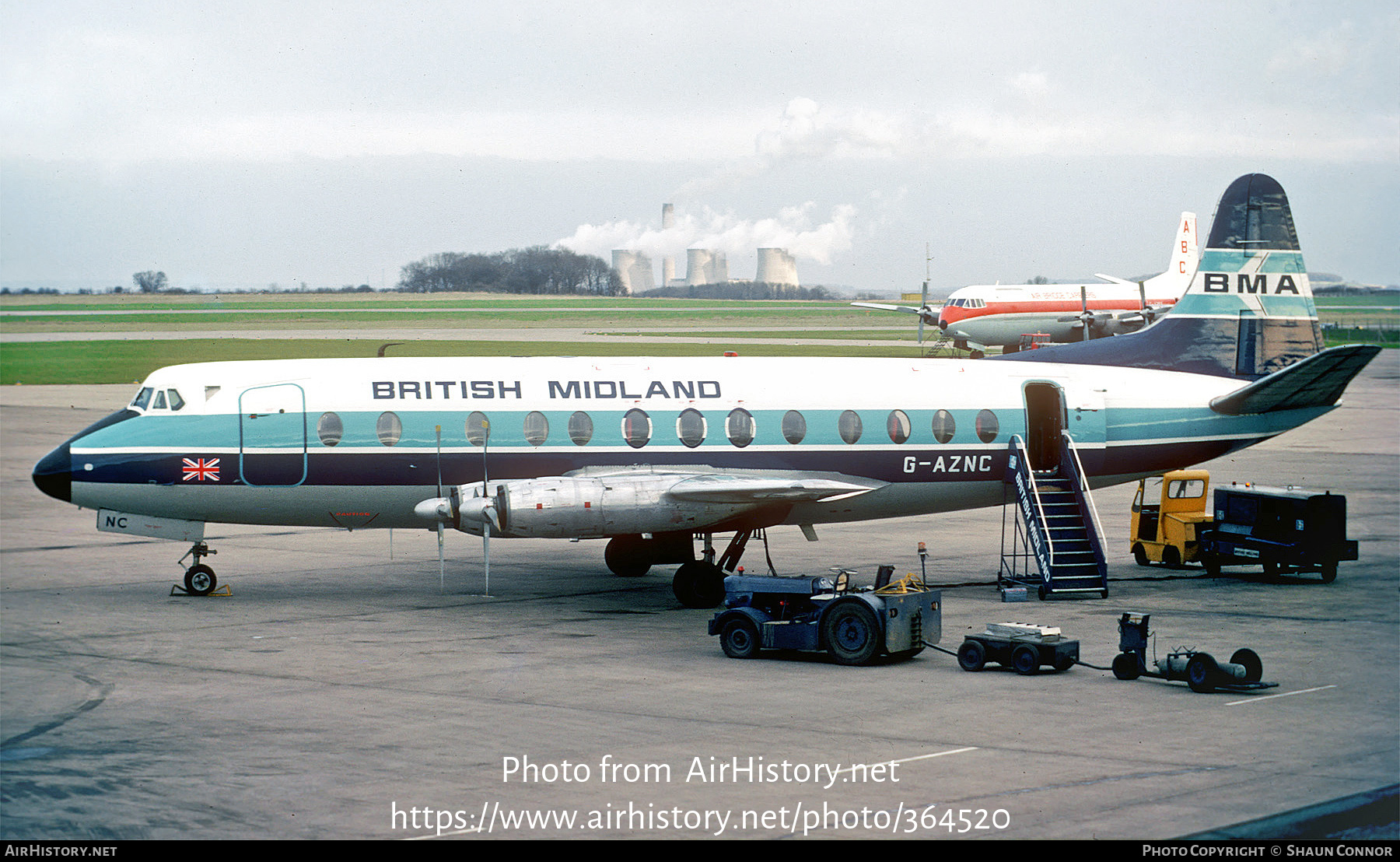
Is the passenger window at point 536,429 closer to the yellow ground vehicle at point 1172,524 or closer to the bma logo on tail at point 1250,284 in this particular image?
the yellow ground vehicle at point 1172,524

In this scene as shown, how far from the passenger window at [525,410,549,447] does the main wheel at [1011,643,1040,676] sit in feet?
33.7

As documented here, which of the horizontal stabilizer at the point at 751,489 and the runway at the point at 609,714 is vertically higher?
the horizontal stabilizer at the point at 751,489

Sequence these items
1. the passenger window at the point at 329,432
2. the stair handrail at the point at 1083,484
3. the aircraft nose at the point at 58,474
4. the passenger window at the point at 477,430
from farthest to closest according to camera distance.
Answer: the stair handrail at the point at 1083,484, the passenger window at the point at 477,430, the passenger window at the point at 329,432, the aircraft nose at the point at 58,474

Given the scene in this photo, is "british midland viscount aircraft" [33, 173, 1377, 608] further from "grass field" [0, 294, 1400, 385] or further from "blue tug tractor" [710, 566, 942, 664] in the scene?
"grass field" [0, 294, 1400, 385]

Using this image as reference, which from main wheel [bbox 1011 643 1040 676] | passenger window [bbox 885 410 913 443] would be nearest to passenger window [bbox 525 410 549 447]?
passenger window [bbox 885 410 913 443]

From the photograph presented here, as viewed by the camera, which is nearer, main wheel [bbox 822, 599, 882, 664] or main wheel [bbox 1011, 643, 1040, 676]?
main wheel [bbox 1011, 643, 1040, 676]

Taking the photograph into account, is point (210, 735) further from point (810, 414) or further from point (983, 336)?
point (983, 336)

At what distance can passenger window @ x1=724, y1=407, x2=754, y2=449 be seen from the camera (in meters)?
28.0

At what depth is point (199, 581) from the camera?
26969mm

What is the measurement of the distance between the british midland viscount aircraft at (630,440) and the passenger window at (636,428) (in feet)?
0.11

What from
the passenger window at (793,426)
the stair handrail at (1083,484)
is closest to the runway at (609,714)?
the stair handrail at (1083,484)

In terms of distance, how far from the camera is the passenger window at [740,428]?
28.0m

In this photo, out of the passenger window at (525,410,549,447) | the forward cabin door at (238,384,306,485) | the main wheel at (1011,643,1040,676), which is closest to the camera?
the main wheel at (1011,643,1040,676)

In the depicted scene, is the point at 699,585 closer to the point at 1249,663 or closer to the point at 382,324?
the point at 1249,663
